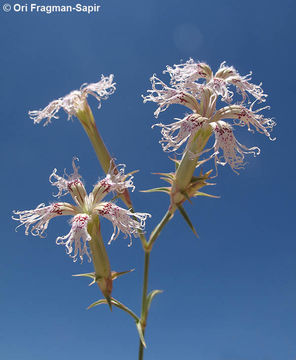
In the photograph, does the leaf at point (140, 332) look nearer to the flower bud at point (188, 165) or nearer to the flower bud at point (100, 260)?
the flower bud at point (100, 260)

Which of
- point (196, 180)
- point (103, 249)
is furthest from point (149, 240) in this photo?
point (196, 180)

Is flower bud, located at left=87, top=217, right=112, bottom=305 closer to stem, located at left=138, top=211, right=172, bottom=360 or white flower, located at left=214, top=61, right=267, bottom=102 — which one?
stem, located at left=138, top=211, right=172, bottom=360

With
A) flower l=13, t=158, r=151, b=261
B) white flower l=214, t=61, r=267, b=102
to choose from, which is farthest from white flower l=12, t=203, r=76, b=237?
white flower l=214, t=61, r=267, b=102

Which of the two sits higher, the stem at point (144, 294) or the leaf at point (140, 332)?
the stem at point (144, 294)

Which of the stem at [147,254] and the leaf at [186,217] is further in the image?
the stem at [147,254]

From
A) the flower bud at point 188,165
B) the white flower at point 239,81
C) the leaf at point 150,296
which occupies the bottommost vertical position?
the leaf at point 150,296

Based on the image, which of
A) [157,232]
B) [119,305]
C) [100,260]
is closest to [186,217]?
[157,232]

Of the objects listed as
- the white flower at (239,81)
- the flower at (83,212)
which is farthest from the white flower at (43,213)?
the white flower at (239,81)

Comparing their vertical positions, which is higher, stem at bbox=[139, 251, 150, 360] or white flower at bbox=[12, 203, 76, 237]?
white flower at bbox=[12, 203, 76, 237]

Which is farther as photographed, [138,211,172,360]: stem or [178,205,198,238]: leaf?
[138,211,172,360]: stem

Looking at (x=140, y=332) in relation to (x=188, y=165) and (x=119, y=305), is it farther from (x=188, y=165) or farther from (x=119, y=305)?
(x=188, y=165)

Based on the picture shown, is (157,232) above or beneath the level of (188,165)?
beneath

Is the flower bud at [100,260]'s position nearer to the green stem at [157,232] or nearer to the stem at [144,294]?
A: the stem at [144,294]
